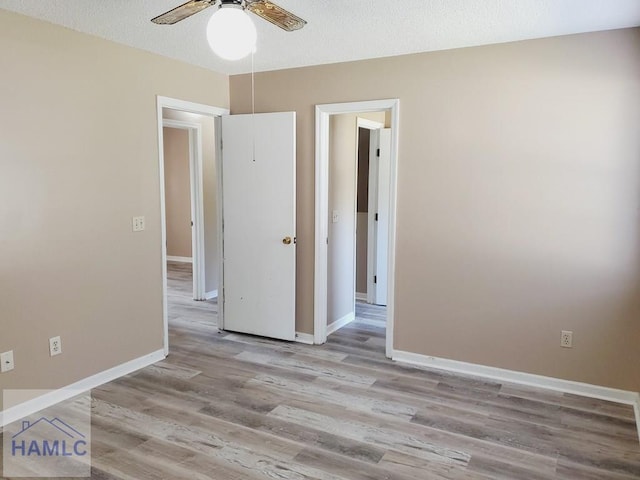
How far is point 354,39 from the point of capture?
123 inches

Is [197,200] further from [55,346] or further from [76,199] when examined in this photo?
[55,346]

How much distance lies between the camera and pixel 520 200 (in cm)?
320

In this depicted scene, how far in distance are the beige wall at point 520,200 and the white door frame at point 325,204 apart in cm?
6

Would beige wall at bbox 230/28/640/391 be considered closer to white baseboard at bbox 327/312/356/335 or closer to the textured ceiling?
the textured ceiling

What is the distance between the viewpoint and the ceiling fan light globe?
182 centimetres

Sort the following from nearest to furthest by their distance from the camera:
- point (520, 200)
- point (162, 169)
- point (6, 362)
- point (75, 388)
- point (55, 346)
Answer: point (6, 362) → point (55, 346) → point (75, 388) → point (520, 200) → point (162, 169)

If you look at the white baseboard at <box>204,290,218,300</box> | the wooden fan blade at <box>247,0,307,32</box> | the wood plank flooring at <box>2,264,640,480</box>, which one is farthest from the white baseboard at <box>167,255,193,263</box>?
the wooden fan blade at <box>247,0,307,32</box>

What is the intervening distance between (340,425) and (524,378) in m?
1.48

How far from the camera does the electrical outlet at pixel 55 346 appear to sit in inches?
115

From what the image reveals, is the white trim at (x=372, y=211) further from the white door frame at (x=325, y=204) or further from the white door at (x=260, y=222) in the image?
the white door at (x=260, y=222)

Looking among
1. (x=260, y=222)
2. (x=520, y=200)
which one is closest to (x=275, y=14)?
(x=520, y=200)

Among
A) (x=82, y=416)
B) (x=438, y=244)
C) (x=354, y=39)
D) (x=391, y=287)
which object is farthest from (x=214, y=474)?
(x=354, y=39)

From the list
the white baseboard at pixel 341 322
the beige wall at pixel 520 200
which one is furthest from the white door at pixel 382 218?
the beige wall at pixel 520 200

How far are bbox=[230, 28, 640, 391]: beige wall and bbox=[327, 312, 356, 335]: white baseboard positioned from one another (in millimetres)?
878
